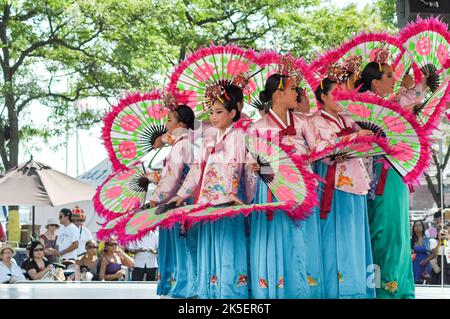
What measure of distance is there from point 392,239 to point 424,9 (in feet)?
5.71

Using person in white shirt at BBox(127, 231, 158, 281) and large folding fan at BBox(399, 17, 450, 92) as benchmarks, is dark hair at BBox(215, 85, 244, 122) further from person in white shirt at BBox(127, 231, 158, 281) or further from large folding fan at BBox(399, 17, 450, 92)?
person in white shirt at BBox(127, 231, 158, 281)

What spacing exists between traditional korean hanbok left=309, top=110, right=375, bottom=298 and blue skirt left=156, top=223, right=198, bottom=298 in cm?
84

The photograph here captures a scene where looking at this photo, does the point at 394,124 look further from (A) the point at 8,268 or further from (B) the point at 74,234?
(B) the point at 74,234

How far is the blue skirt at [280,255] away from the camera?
5.68m

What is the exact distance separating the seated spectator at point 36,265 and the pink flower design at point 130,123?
2801mm

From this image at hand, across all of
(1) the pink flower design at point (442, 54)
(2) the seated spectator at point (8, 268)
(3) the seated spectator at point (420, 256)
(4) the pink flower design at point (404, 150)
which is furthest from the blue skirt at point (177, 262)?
(3) the seated spectator at point (420, 256)

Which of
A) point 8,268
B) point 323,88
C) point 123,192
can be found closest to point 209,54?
point 323,88

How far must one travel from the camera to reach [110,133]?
6.61m

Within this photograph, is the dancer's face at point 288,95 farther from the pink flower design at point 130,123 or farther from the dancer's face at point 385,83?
the pink flower design at point 130,123

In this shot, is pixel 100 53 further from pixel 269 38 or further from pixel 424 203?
pixel 424 203
